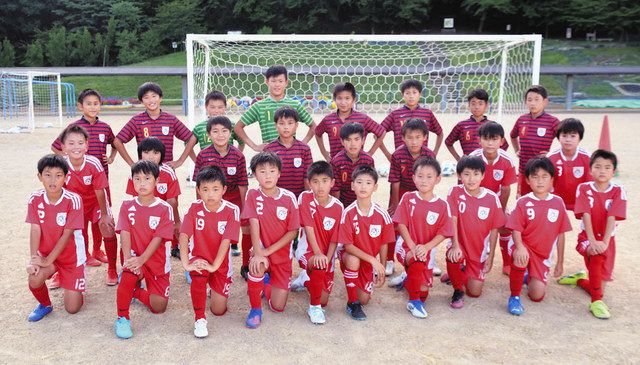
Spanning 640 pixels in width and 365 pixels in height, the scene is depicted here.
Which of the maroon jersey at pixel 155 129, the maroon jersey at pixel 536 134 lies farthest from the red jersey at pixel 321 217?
the maroon jersey at pixel 536 134

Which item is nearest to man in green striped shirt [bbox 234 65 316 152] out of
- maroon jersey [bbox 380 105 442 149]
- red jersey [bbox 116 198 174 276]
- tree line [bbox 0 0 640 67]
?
maroon jersey [bbox 380 105 442 149]

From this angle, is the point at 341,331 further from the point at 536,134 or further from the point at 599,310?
the point at 536,134

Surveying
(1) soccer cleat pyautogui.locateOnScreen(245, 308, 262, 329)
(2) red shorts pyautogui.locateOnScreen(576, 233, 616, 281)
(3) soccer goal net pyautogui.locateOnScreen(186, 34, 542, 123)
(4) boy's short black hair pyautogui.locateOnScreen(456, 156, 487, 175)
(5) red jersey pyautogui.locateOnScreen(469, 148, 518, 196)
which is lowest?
(1) soccer cleat pyautogui.locateOnScreen(245, 308, 262, 329)

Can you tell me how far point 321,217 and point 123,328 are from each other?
1.49 metres

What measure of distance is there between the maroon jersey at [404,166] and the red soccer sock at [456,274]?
2.99 feet

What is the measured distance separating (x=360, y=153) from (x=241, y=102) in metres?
12.4

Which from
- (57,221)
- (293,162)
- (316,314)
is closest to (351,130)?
(293,162)

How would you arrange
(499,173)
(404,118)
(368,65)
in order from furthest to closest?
1. (368,65)
2. (404,118)
3. (499,173)

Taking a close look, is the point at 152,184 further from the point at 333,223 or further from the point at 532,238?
the point at 532,238

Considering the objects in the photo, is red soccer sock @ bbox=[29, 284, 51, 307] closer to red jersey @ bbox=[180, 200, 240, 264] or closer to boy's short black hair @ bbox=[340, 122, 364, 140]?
red jersey @ bbox=[180, 200, 240, 264]

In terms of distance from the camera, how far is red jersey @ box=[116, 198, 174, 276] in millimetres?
3555

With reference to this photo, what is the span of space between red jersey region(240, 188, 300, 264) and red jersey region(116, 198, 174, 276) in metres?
0.54

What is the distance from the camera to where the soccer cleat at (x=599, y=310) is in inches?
138

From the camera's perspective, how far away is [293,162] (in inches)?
166
